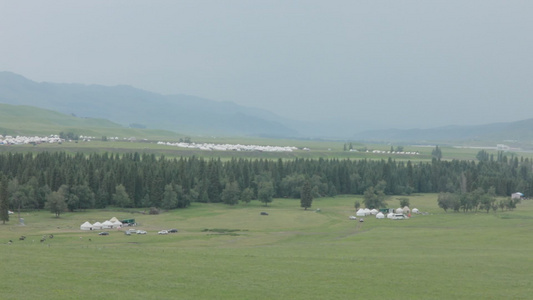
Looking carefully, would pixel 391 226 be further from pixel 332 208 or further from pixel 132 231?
pixel 132 231

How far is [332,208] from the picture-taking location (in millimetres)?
112000

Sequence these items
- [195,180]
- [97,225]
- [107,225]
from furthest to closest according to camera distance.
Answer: [195,180], [107,225], [97,225]

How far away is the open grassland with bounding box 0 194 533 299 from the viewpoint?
112 feet

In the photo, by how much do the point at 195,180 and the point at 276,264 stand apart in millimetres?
79668

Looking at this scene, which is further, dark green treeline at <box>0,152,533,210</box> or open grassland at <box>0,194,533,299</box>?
dark green treeline at <box>0,152,533,210</box>

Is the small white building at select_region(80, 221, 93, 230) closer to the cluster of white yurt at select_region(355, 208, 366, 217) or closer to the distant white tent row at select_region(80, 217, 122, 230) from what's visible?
the distant white tent row at select_region(80, 217, 122, 230)

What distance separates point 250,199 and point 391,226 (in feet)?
131

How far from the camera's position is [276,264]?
43.2 meters

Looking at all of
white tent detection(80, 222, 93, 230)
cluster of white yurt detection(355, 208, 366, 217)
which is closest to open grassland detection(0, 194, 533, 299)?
white tent detection(80, 222, 93, 230)

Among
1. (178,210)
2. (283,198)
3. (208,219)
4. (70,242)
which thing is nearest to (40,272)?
(70,242)

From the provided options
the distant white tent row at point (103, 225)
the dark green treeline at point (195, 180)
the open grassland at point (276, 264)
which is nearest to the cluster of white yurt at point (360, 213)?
the open grassland at point (276, 264)

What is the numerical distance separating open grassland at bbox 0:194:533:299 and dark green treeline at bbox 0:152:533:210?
24.3 meters

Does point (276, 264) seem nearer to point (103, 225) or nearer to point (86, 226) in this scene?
point (86, 226)

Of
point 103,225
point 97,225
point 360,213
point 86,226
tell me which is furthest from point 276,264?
point 360,213
